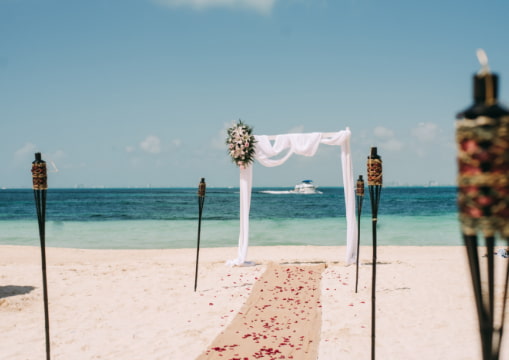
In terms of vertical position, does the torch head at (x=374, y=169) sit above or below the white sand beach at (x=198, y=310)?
above

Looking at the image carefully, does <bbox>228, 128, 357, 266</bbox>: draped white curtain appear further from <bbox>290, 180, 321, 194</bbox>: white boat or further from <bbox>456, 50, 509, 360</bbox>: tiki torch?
<bbox>290, 180, 321, 194</bbox>: white boat

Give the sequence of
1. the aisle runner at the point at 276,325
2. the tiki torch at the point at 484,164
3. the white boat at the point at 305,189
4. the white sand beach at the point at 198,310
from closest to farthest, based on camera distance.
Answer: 1. the tiki torch at the point at 484,164
2. the aisle runner at the point at 276,325
3. the white sand beach at the point at 198,310
4. the white boat at the point at 305,189

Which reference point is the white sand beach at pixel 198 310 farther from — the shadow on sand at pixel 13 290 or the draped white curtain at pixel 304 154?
the draped white curtain at pixel 304 154

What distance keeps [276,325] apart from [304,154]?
18.4 ft

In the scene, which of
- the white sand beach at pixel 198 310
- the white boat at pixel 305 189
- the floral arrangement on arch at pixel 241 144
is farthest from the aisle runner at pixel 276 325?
the white boat at pixel 305 189

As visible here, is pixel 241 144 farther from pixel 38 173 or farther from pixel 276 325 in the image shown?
pixel 38 173

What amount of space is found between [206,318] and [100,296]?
2940mm

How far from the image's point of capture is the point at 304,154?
11.0m

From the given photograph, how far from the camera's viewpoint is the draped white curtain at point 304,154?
35.7 feet

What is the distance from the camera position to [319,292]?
8.54 metres

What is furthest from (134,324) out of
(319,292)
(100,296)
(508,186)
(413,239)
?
(413,239)

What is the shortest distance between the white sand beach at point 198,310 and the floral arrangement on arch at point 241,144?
310 centimetres

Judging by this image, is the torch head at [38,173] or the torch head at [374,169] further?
the torch head at [374,169]

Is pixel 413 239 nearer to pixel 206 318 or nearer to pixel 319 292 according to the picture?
pixel 319 292
